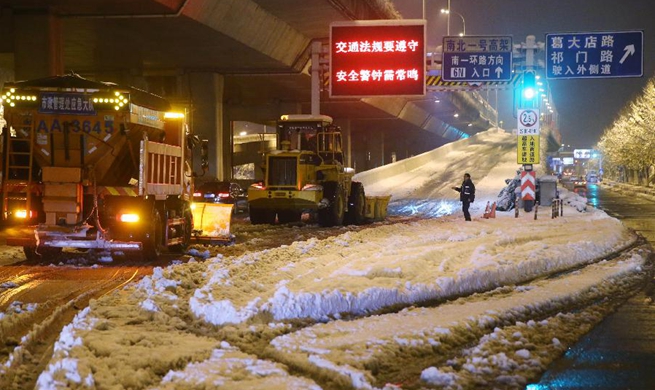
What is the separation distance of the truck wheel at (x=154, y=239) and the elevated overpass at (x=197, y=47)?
8856 mm

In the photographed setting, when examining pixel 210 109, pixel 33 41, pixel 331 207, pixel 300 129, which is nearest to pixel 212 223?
pixel 331 207

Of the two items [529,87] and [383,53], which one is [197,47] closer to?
[383,53]

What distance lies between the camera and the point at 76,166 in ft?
47.5

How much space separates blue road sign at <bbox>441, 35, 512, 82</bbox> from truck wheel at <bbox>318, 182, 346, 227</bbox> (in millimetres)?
9807

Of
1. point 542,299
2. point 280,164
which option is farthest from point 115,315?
point 280,164

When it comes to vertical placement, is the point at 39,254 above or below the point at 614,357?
above

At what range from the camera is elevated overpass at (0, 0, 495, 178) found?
2644 centimetres

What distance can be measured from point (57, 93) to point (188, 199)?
4231 mm

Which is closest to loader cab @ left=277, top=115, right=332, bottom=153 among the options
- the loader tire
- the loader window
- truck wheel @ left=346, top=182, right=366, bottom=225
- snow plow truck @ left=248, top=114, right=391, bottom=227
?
snow plow truck @ left=248, top=114, right=391, bottom=227

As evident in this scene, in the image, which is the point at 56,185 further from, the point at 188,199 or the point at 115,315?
the point at 115,315

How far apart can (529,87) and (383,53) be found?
6171mm

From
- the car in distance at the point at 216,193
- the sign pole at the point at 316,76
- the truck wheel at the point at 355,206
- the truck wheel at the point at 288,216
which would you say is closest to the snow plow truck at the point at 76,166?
the truck wheel at the point at 288,216

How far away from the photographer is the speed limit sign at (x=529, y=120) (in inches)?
1065

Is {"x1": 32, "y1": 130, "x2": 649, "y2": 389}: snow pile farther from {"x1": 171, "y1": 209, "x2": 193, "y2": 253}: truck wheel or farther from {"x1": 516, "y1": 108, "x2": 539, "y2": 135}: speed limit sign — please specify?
{"x1": 516, "y1": 108, "x2": 539, "y2": 135}: speed limit sign
